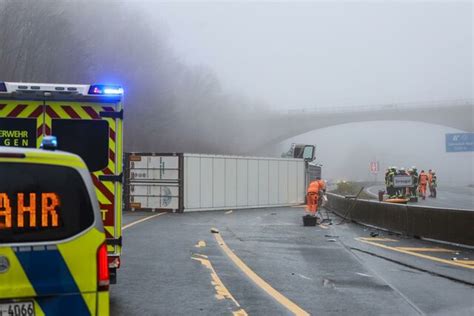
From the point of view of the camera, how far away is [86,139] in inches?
259

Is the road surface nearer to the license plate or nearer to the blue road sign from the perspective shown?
the blue road sign

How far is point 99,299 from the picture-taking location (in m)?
3.60

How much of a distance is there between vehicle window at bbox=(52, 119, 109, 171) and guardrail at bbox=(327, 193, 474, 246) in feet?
25.8

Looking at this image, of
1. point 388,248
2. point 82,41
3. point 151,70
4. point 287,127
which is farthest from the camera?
point 287,127

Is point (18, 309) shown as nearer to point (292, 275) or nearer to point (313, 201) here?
point (292, 275)

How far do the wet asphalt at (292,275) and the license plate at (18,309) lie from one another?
9.75 ft

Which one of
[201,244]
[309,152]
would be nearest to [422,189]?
[309,152]

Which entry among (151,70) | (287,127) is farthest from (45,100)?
(287,127)

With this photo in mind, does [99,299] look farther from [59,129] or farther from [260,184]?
[260,184]

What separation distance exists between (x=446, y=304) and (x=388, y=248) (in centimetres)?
512

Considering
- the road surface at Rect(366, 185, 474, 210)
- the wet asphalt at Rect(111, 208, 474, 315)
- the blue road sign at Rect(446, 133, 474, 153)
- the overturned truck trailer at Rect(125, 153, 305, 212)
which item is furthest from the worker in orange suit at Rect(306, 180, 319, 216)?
the blue road sign at Rect(446, 133, 474, 153)

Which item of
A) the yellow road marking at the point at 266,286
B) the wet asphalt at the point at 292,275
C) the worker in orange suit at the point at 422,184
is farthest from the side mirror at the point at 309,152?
the yellow road marking at the point at 266,286

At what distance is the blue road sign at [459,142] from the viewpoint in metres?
64.1

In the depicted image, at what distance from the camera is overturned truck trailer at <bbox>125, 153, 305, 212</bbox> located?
21.9 meters
